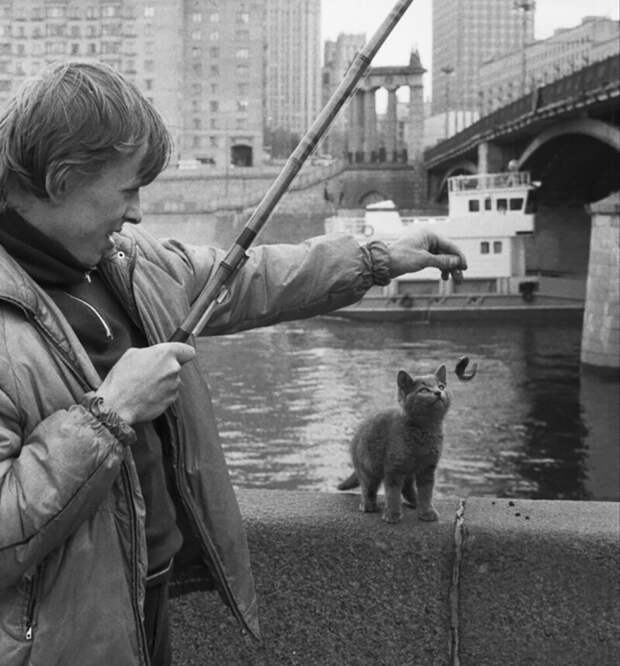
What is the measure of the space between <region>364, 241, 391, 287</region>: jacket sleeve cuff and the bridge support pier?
2315 centimetres

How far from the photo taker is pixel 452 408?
72.4ft

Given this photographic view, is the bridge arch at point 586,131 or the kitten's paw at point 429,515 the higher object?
the bridge arch at point 586,131

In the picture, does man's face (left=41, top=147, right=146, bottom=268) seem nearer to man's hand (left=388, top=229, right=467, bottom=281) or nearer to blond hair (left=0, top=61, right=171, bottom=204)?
blond hair (left=0, top=61, right=171, bottom=204)

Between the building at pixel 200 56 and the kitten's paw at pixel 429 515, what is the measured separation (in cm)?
4886

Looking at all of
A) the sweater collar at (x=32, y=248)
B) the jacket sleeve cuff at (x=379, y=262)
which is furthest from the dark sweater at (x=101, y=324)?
the jacket sleeve cuff at (x=379, y=262)

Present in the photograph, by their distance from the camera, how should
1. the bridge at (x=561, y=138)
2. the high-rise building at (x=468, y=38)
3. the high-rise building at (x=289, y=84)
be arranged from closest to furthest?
the bridge at (x=561, y=138) → the high-rise building at (x=289, y=84) → the high-rise building at (x=468, y=38)

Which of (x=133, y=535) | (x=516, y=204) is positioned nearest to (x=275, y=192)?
(x=133, y=535)

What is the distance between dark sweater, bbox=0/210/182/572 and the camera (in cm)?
188

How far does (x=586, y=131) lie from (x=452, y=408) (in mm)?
12018

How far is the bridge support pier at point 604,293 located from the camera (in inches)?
998

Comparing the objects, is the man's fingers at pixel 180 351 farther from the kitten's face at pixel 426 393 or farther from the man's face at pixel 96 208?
the kitten's face at pixel 426 393

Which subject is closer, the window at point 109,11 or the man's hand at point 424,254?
the man's hand at point 424,254

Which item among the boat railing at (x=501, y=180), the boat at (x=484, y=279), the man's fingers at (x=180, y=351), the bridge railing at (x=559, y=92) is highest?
the bridge railing at (x=559, y=92)

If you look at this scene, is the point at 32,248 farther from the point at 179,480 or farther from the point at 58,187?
the point at 179,480
